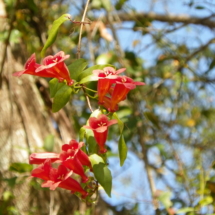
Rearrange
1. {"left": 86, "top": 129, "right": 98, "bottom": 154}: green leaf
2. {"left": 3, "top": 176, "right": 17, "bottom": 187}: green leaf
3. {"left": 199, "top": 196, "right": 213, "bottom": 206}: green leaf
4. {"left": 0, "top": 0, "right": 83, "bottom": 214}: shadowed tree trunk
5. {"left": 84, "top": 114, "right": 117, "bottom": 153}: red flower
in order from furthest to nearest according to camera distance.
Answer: {"left": 0, "top": 0, "right": 83, "bottom": 214}: shadowed tree trunk < {"left": 3, "top": 176, "right": 17, "bottom": 187}: green leaf < {"left": 199, "top": 196, "right": 213, "bottom": 206}: green leaf < {"left": 86, "top": 129, "right": 98, "bottom": 154}: green leaf < {"left": 84, "top": 114, "right": 117, "bottom": 153}: red flower

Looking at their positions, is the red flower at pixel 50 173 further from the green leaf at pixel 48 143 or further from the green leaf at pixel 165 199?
the green leaf at pixel 48 143

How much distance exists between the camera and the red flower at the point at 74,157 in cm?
98

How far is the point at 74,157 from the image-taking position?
985 mm

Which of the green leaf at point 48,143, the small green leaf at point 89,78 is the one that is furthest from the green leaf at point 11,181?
the small green leaf at point 89,78

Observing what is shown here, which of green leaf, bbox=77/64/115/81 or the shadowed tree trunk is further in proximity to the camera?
the shadowed tree trunk

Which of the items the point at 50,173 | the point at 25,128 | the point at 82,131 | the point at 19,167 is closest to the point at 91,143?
the point at 82,131

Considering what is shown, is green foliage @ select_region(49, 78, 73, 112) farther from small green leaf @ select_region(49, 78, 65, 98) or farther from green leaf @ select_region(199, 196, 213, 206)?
green leaf @ select_region(199, 196, 213, 206)

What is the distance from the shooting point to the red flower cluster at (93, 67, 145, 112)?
1.03 metres

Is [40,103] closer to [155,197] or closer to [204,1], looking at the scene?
[155,197]

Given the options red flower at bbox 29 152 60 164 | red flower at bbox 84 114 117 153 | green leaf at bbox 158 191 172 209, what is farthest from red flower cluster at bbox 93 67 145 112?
green leaf at bbox 158 191 172 209

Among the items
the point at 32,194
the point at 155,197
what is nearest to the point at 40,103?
the point at 32,194

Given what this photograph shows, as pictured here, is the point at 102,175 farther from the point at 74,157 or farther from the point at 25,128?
the point at 25,128

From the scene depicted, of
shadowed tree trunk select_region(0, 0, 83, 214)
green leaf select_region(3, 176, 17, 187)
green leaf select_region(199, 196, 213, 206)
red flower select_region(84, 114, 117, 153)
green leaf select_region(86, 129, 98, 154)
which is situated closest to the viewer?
red flower select_region(84, 114, 117, 153)

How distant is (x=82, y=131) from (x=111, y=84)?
161 mm
